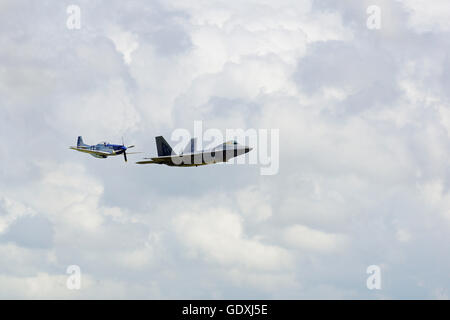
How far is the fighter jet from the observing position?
151000 mm

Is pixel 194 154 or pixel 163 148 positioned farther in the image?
pixel 163 148

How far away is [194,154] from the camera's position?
500ft

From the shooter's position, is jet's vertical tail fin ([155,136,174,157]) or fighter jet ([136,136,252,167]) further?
jet's vertical tail fin ([155,136,174,157])

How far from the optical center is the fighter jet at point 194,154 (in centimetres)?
15100

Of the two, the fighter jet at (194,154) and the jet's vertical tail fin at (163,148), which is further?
the jet's vertical tail fin at (163,148)
